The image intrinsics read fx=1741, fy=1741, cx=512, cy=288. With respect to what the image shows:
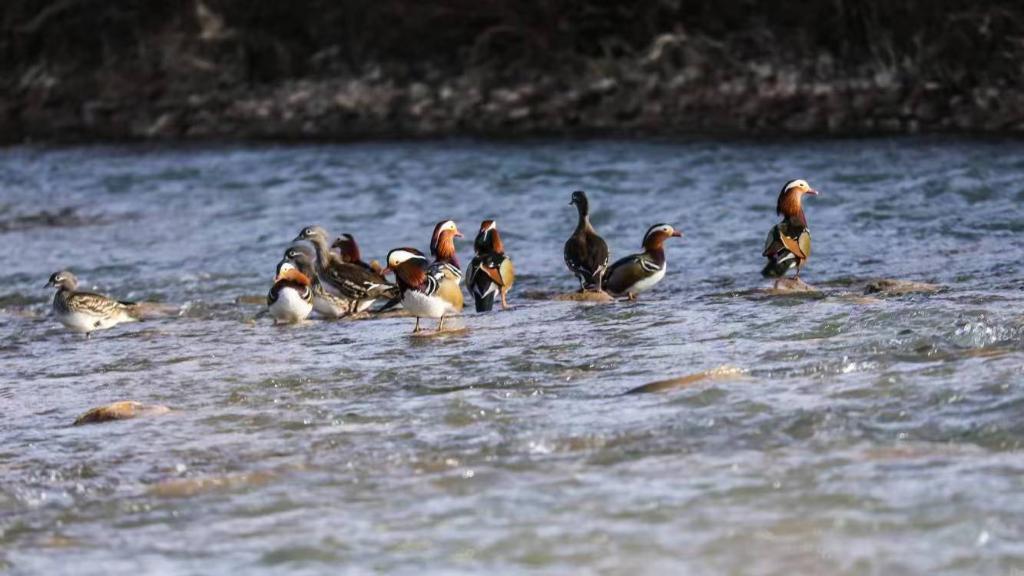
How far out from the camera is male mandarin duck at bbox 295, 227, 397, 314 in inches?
510

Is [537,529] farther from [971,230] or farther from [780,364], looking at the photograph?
[971,230]

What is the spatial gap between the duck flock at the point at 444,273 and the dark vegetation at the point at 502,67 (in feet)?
37.4

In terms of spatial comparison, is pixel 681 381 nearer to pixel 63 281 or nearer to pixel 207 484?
pixel 207 484

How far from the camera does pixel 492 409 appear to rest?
8273 mm

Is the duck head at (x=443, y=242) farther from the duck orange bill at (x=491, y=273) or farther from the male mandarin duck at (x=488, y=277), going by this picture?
the duck orange bill at (x=491, y=273)

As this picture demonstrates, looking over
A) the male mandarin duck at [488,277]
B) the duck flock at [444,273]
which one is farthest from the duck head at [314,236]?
the male mandarin duck at [488,277]

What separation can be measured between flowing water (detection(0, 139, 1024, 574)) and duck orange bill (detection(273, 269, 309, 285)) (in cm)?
37

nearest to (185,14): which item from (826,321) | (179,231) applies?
(179,231)

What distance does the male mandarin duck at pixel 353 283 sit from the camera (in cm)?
1296

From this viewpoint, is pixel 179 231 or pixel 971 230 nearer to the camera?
pixel 971 230

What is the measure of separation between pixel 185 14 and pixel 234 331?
20704 mm

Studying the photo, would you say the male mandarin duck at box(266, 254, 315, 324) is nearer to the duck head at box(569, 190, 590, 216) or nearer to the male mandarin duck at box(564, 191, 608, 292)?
the male mandarin duck at box(564, 191, 608, 292)

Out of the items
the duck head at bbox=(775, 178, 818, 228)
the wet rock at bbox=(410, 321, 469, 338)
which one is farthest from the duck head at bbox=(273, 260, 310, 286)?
the duck head at bbox=(775, 178, 818, 228)

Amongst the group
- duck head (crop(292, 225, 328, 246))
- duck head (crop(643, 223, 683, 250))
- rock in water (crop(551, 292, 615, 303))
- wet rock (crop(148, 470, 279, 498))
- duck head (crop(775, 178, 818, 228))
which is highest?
duck head (crop(775, 178, 818, 228))
